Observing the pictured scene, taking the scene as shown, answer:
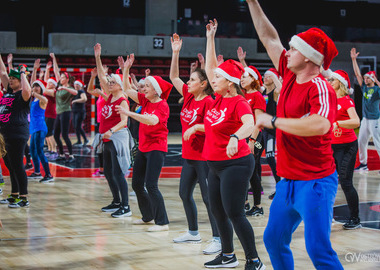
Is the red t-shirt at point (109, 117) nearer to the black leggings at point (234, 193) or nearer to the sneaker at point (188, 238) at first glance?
the sneaker at point (188, 238)

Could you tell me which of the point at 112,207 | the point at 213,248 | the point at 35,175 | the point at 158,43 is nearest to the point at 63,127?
the point at 35,175

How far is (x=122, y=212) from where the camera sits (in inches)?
264

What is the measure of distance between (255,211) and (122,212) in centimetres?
160

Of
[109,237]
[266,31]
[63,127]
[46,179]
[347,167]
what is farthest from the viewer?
[63,127]

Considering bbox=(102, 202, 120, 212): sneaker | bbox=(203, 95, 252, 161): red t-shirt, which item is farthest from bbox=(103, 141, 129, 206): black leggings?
bbox=(203, 95, 252, 161): red t-shirt

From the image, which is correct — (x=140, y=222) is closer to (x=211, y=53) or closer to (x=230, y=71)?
(x=211, y=53)

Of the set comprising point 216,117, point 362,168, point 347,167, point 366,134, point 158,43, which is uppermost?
point 158,43

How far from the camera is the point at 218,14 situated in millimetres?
24438

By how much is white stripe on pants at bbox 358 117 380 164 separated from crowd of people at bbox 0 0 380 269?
164 inches

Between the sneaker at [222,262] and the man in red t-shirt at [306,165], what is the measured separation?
1341 millimetres

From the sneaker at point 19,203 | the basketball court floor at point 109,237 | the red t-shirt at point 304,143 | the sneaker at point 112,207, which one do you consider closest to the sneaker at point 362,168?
the basketball court floor at point 109,237

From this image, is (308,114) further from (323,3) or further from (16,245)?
(323,3)

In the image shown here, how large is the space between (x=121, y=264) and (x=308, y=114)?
225cm

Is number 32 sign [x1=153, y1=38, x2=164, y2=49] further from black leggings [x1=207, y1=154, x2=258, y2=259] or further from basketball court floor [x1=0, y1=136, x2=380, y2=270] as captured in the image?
black leggings [x1=207, y1=154, x2=258, y2=259]
